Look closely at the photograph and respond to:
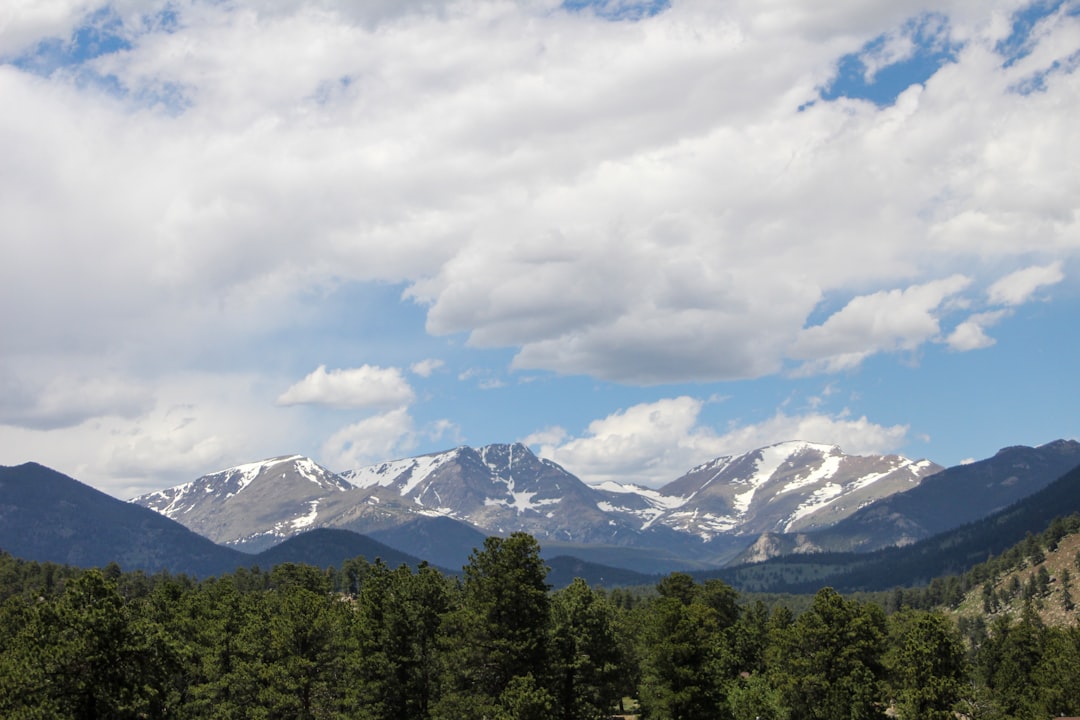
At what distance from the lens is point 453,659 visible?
69375mm

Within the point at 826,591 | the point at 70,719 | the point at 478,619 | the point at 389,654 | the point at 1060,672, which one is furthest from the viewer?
the point at 1060,672

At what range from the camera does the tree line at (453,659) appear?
4878 centimetres

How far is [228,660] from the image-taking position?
78000mm

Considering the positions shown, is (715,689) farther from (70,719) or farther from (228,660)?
(70,719)

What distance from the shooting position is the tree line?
1921 inches

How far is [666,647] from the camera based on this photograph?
81.1 m

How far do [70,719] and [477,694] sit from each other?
101 feet

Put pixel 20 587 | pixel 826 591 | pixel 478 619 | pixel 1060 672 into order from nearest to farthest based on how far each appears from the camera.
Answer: pixel 478 619 → pixel 826 591 → pixel 1060 672 → pixel 20 587

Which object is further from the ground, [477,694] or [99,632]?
[99,632]

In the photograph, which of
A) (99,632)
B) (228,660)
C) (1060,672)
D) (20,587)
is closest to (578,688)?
(228,660)

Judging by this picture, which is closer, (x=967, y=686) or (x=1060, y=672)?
(x=967, y=686)

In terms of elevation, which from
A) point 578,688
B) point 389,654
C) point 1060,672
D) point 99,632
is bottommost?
point 1060,672

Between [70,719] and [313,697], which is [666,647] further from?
[70,719]

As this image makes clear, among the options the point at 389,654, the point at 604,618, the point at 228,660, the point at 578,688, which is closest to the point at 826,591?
the point at 604,618
